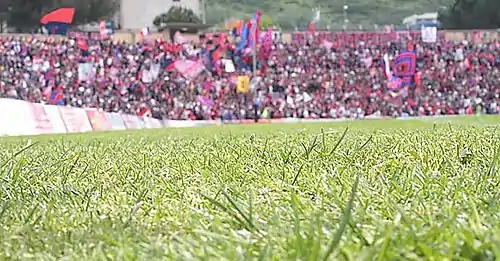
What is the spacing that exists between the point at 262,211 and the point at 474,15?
68058mm

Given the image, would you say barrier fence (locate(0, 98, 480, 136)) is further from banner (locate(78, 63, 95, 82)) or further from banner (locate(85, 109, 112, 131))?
banner (locate(78, 63, 95, 82))

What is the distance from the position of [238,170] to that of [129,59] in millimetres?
36793

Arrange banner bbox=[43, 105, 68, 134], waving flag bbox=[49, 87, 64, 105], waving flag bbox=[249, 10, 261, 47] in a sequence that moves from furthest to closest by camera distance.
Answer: waving flag bbox=[249, 10, 261, 47], waving flag bbox=[49, 87, 64, 105], banner bbox=[43, 105, 68, 134]

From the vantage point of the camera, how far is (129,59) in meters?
38.9

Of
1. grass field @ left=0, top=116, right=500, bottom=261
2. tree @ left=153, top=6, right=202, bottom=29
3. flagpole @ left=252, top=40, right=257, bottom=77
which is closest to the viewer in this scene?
grass field @ left=0, top=116, right=500, bottom=261

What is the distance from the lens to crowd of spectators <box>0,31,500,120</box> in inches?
1409

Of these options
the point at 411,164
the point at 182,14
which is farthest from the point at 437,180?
the point at 182,14

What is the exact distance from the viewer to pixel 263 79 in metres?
40.4

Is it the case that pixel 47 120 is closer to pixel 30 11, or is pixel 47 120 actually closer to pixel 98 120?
pixel 98 120

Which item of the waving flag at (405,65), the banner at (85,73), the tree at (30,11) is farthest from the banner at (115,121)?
the tree at (30,11)

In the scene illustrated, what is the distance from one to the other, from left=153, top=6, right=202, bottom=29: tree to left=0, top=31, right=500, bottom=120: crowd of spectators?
2139cm

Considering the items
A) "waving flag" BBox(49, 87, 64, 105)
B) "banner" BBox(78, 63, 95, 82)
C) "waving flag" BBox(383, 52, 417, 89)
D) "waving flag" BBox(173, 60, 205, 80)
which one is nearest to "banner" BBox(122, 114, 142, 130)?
"waving flag" BBox(49, 87, 64, 105)

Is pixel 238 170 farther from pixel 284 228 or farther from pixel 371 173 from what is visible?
pixel 284 228

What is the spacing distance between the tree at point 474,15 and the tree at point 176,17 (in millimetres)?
23041
